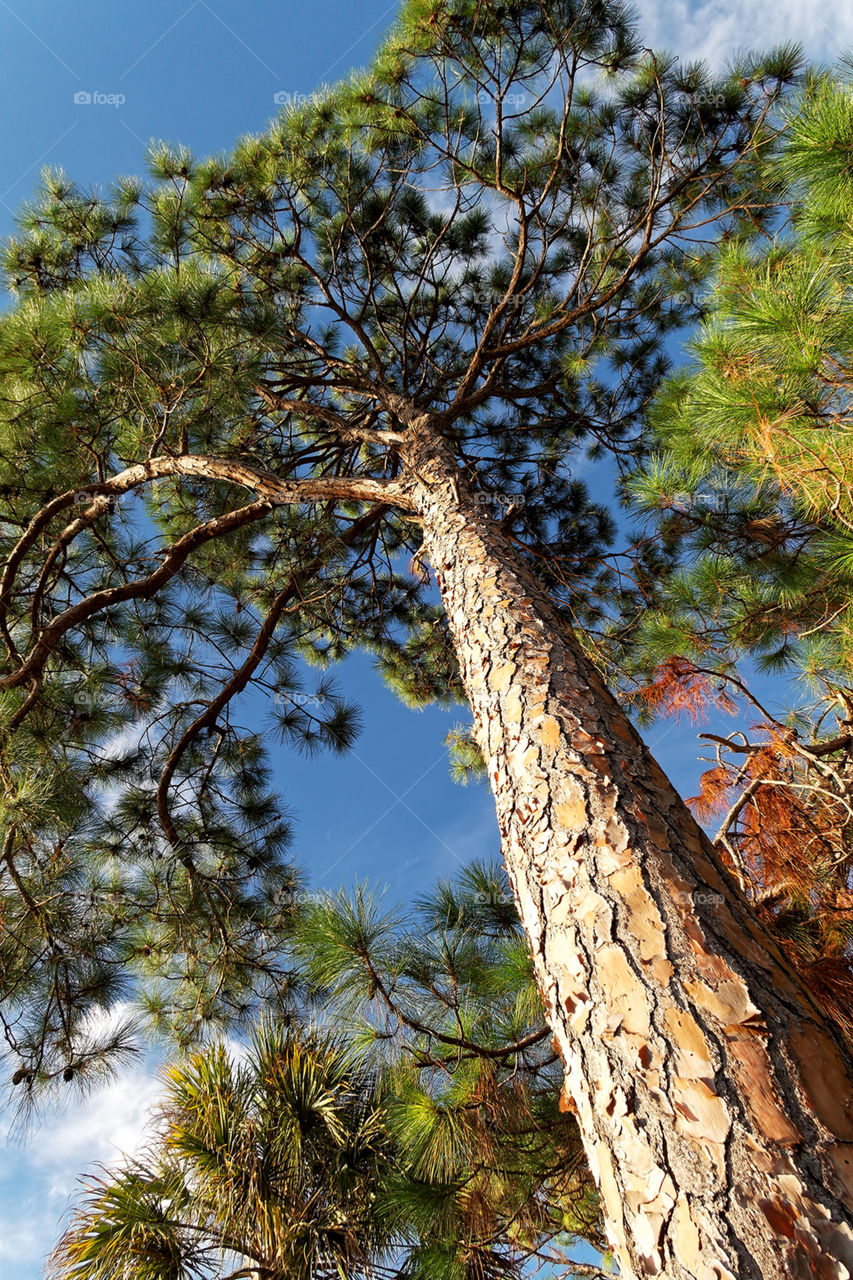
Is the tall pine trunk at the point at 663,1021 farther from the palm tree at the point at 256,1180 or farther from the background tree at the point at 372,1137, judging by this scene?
the palm tree at the point at 256,1180

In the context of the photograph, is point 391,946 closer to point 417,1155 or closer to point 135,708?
point 417,1155

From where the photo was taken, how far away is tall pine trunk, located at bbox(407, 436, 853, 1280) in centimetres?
76

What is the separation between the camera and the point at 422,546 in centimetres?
277

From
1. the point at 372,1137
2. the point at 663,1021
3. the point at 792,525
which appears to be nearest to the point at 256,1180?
the point at 372,1137

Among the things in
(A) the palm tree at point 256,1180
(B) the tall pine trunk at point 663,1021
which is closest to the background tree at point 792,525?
(B) the tall pine trunk at point 663,1021

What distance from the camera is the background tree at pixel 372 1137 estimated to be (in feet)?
6.92

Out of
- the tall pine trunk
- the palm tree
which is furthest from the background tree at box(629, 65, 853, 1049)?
the palm tree

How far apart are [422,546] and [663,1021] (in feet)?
6.83

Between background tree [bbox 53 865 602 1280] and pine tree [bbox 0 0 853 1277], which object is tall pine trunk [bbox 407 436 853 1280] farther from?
background tree [bbox 53 865 602 1280]

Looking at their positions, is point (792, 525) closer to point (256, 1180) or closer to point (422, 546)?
point (422, 546)

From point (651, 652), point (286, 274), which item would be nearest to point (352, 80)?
point (286, 274)

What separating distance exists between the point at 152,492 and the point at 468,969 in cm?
364

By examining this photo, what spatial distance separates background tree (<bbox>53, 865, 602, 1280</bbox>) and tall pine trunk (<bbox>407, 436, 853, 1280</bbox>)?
4.05 ft

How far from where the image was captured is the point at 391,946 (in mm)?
2361
